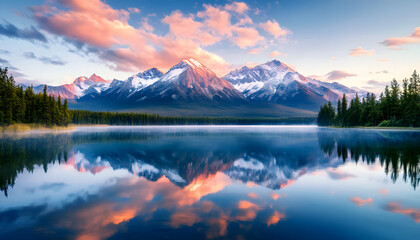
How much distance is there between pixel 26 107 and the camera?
86.2 metres

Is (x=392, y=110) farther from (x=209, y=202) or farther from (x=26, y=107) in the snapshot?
(x=26, y=107)

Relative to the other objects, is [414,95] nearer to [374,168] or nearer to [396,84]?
[396,84]

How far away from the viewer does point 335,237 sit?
7.95 meters

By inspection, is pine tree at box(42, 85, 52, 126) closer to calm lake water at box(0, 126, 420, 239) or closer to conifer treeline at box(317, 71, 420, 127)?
calm lake water at box(0, 126, 420, 239)

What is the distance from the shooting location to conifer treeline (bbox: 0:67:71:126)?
7206 centimetres

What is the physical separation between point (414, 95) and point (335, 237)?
366ft

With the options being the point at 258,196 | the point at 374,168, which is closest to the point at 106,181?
the point at 258,196

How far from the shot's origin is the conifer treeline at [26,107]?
72062 mm

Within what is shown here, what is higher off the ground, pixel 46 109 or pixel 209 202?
pixel 46 109

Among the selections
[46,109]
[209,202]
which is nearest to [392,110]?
[209,202]

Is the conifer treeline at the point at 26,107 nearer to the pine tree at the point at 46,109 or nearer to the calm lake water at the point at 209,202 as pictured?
the pine tree at the point at 46,109

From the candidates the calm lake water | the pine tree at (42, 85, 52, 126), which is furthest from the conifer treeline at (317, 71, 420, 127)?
the pine tree at (42, 85, 52, 126)

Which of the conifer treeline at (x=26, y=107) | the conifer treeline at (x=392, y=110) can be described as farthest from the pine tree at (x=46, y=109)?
the conifer treeline at (x=392, y=110)

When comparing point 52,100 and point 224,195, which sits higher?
point 52,100
